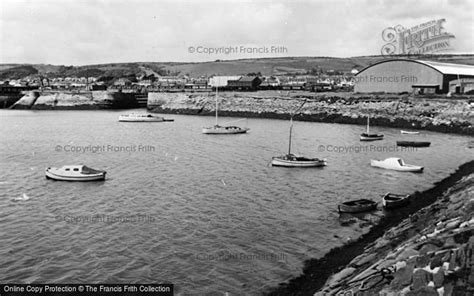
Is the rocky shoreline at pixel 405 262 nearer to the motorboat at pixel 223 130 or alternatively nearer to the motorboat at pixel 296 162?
the motorboat at pixel 296 162

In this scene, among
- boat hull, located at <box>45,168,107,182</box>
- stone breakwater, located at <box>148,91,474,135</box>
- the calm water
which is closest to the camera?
the calm water

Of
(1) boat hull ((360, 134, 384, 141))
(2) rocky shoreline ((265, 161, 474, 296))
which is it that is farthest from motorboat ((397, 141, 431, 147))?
(2) rocky shoreline ((265, 161, 474, 296))

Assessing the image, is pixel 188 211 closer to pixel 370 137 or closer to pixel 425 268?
pixel 425 268

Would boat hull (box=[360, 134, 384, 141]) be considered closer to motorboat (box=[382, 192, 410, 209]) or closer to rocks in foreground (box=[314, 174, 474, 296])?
motorboat (box=[382, 192, 410, 209])

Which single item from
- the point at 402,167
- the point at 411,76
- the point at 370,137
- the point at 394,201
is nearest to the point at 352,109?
the point at 411,76

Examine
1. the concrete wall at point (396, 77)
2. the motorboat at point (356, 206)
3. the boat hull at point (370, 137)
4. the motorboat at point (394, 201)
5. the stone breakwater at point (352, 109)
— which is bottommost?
the motorboat at point (356, 206)

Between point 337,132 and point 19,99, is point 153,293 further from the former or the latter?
point 19,99

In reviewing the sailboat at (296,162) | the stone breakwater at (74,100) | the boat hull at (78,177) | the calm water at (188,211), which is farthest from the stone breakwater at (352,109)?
the boat hull at (78,177)
